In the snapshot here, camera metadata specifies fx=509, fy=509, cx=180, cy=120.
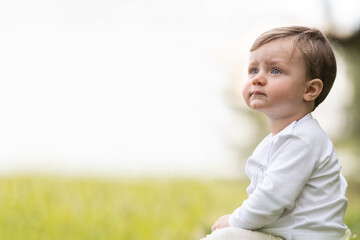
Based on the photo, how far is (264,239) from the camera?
1.58 metres

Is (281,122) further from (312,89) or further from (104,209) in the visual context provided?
(104,209)

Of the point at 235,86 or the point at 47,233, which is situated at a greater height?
the point at 235,86

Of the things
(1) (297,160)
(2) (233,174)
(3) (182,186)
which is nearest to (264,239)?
(1) (297,160)

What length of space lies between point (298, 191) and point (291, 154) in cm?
11

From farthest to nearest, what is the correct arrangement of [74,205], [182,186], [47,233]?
1. [182,186]
2. [74,205]
3. [47,233]

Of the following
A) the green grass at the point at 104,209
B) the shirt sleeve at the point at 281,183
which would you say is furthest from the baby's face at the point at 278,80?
the green grass at the point at 104,209

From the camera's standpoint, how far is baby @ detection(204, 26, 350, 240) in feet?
5.01

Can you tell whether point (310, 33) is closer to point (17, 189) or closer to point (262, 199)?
point (262, 199)

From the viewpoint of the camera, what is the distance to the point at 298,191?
5.01ft

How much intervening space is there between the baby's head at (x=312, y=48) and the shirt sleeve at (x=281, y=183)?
0.81ft

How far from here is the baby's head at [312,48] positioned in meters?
1.63

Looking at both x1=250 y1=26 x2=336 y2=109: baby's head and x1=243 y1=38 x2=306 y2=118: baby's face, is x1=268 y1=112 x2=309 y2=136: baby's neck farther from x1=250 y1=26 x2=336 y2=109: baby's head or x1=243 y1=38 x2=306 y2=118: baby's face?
x1=250 y1=26 x2=336 y2=109: baby's head

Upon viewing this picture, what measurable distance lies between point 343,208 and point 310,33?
0.58 meters

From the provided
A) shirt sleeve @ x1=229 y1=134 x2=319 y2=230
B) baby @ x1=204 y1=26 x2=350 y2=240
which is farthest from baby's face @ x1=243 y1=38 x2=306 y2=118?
shirt sleeve @ x1=229 y1=134 x2=319 y2=230
